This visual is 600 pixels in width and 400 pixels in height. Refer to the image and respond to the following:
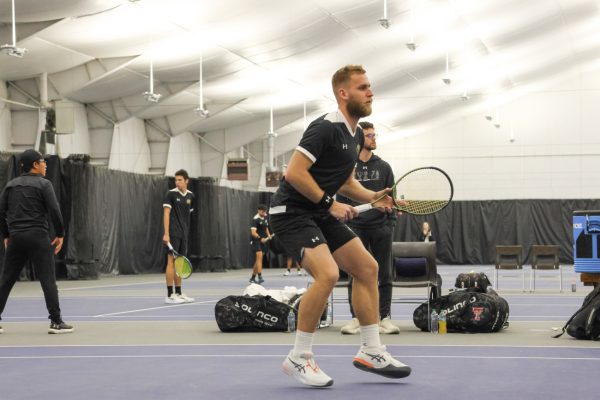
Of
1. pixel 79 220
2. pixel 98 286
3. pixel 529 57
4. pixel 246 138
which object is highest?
pixel 529 57

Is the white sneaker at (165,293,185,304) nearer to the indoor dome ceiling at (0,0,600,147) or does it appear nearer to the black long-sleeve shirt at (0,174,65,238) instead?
Result: the black long-sleeve shirt at (0,174,65,238)

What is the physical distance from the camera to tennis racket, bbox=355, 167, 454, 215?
241 inches

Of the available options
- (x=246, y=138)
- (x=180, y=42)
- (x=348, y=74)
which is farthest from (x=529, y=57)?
(x=348, y=74)

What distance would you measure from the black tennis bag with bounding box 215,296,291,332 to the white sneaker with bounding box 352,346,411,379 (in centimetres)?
337

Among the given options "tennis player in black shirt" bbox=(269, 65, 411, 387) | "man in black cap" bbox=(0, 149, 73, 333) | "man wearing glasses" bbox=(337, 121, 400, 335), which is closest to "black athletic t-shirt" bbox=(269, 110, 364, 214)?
"tennis player in black shirt" bbox=(269, 65, 411, 387)

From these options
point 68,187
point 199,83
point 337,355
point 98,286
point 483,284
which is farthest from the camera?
point 199,83

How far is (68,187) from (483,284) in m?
14.9

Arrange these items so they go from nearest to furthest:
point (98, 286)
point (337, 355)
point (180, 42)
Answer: point (337, 355), point (98, 286), point (180, 42)

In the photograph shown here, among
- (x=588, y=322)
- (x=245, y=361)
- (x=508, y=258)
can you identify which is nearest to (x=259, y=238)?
(x=508, y=258)

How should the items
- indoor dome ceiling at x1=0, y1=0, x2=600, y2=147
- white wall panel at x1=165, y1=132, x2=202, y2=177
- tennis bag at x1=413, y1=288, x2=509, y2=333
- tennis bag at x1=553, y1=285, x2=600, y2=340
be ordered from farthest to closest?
1. white wall panel at x1=165, y1=132, x2=202, y2=177
2. indoor dome ceiling at x1=0, y1=0, x2=600, y2=147
3. tennis bag at x1=413, y1=288, x2=509, y2=333
4. tennis bag at x1=553, y1=285, x2=600, y2=340

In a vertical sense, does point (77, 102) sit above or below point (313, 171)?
above

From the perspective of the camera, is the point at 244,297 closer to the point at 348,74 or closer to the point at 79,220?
the point at 348,74

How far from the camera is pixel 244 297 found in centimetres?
895

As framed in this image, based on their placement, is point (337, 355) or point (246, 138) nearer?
point (337, 355)
